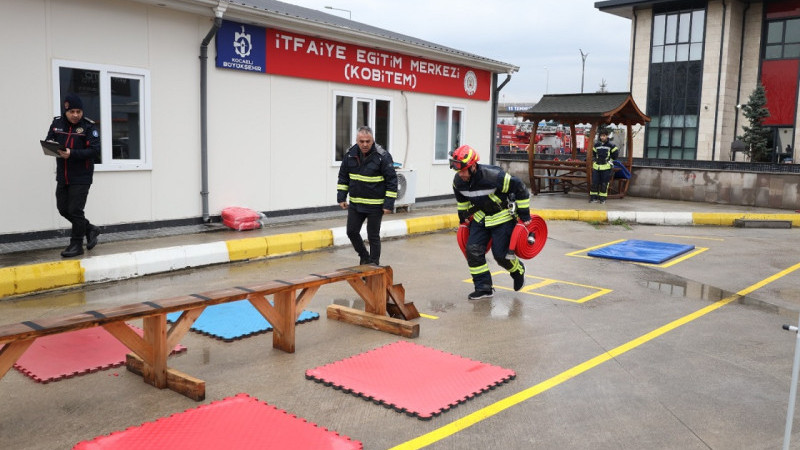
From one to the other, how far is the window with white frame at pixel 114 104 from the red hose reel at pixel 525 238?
5.55 m

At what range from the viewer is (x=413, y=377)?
534 centimetres

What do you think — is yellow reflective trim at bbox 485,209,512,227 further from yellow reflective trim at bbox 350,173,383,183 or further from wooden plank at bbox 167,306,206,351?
wooden plank at bbox 167,306,206,351

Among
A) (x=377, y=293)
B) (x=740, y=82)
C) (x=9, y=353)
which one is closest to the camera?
(x=9, y=353)

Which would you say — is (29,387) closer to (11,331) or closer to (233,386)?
(11,331)

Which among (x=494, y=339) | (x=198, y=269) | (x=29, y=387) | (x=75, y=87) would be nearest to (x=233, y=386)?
(x=29, y=387)

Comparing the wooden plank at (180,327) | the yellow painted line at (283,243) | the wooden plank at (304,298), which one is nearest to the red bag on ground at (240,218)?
the yellow painted line at (283,243)

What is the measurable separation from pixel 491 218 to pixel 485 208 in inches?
5.9

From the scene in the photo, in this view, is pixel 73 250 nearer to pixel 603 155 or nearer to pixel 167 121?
pixel 167 121

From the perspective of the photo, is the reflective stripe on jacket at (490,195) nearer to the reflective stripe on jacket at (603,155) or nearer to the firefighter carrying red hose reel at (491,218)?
the firefighter carrying red hose reel at (491,218)

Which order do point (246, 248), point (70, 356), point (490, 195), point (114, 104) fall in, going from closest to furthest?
1. point (70, 356)
2. point (490, 195)
3. point (246, 248)
4. point (114, 104)

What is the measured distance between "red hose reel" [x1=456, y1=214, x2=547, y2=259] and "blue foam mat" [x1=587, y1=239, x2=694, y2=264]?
10.4ft

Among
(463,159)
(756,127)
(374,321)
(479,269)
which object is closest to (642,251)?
(479,269)

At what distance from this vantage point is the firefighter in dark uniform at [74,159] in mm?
8531

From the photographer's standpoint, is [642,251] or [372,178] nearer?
[372,178]
